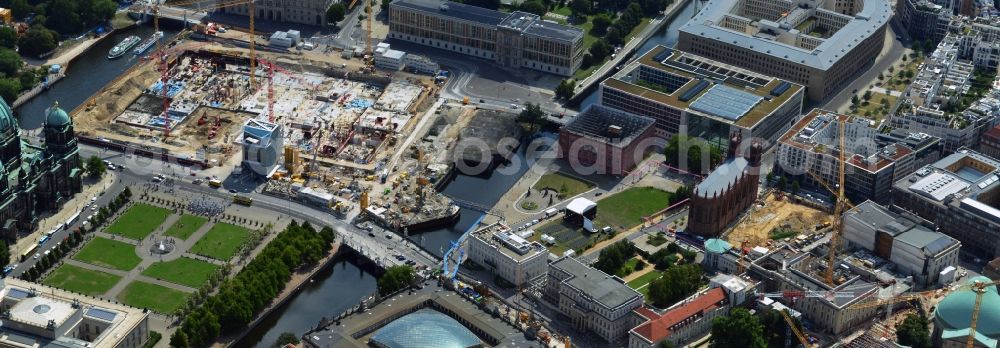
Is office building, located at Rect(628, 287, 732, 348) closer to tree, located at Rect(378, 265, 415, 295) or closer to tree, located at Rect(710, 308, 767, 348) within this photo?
tree, located at Rect(710, 308, 767, 348)

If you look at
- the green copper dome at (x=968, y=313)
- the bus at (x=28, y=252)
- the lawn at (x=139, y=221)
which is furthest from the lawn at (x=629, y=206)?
the bus at (x=28, y=252)

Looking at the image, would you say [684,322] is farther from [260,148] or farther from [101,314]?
[260,148]

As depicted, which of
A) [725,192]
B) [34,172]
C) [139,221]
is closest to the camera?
[725,192]

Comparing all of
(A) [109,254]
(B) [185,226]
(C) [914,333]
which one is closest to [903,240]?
(C) [914,333]

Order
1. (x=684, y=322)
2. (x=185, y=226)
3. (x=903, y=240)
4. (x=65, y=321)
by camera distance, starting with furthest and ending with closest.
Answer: (x=185, y=226), (x=903, y=240), (x=684, y=322), (x=65, y=321)

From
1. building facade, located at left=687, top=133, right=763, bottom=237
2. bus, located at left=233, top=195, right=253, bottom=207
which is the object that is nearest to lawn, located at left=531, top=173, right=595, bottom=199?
building facade, located at left=687, top=133, right=763, bottom=237

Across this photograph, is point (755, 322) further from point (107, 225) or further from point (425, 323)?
point (107, 225)

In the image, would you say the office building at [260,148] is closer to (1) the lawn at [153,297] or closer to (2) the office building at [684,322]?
(1) the lawn at [153,297]
